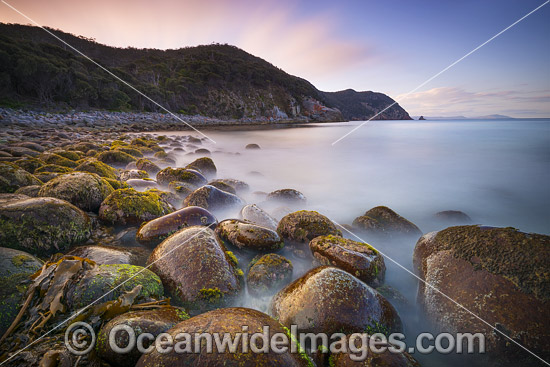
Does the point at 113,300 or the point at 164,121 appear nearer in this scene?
the point at 113,300

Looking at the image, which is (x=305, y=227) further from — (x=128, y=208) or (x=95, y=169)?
(x=95, y=169)

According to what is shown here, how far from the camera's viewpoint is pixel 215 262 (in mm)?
2344

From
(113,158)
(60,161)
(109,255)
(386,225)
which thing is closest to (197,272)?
(109,255)

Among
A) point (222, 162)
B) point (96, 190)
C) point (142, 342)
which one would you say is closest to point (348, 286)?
point (142, 342)

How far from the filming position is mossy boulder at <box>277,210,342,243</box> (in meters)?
3.39

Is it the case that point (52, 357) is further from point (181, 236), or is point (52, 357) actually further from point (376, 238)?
point (376, 238)

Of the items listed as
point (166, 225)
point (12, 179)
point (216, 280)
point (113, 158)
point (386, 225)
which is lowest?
point (386, 225)

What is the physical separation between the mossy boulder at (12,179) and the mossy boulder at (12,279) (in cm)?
229

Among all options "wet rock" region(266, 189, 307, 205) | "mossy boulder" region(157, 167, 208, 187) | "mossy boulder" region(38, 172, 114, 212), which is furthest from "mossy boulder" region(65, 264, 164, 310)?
"mossy boulder" region(157, 167, 208, 187)

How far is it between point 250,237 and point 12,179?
3.76m

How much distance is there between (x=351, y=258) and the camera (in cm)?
264

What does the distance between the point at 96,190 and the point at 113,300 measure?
2.54 metres

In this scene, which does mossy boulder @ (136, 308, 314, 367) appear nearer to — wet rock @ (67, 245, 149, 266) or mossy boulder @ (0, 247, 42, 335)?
mossy boulder @ (0, 247, 42, 335)

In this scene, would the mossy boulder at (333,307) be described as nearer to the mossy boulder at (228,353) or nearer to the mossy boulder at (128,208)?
→ the mossy boulder at (228,353)
